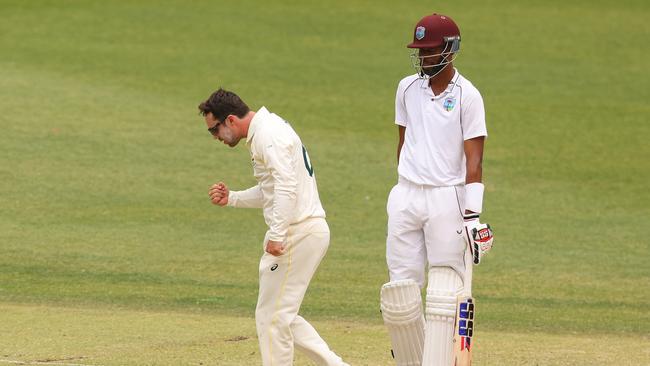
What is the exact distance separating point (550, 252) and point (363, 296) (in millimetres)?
3233

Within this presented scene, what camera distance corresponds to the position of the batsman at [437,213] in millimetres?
7500

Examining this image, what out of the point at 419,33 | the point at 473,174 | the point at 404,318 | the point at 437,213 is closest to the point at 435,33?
the point at 419,33

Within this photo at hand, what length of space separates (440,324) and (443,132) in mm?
1126

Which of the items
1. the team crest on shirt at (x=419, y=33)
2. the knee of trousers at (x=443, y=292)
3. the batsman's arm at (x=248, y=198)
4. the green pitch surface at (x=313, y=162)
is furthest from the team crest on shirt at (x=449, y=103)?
the green pitch surface at (x=313, y=162)

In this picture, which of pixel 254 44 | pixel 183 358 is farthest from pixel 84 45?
pixel 183 358

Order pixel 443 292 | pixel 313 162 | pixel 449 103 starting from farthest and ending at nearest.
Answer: pixel 313 162
pixel 449 103
pixel 443 292

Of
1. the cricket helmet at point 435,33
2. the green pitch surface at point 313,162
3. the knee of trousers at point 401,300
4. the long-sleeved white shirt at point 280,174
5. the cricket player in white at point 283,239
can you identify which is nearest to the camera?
the knee of trousers at point 401,300

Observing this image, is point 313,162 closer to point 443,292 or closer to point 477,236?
point 443,292

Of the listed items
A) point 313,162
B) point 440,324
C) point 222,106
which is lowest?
point 440,324

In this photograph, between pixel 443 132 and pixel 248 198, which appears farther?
pixel 248 198

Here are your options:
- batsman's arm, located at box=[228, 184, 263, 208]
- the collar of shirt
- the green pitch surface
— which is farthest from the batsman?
the green pitch surface

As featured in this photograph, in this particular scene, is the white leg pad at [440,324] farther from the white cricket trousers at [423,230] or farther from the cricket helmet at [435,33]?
the cricket helmet at [435,33]

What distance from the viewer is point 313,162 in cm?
1875

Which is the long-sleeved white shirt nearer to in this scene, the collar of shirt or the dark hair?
the collar of shirt
